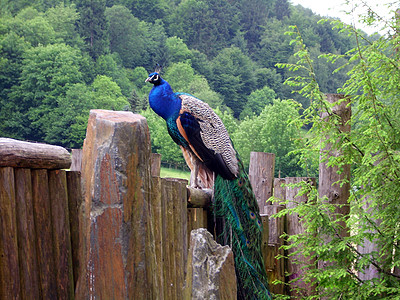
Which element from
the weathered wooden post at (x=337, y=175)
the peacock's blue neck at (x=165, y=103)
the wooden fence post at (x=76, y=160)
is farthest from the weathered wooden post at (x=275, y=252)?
the wooden fence post at (x=76, y=160)

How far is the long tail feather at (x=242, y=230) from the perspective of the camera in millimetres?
4477

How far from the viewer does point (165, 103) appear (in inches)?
201

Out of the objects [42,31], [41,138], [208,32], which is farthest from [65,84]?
[208,32]

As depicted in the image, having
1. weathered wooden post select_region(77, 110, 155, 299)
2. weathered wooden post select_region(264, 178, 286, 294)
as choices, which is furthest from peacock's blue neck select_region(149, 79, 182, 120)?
weathered wooden post select_region(77, 110, 155, 299)

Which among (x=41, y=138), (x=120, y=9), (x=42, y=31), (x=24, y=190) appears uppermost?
(x=120, y=9)

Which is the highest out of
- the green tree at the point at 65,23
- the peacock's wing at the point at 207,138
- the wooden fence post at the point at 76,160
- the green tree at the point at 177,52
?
the green tree at the point at 65,23

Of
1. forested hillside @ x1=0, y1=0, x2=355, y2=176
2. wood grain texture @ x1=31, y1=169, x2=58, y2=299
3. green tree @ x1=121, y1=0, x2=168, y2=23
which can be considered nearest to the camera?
wood grain texture @ x1=31, y1=169, x2=58, y2=299

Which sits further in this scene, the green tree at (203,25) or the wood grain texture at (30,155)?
the green tree at (203,25)

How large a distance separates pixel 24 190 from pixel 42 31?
5268cm

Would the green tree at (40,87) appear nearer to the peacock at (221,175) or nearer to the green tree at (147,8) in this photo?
the green tree at (147,8)

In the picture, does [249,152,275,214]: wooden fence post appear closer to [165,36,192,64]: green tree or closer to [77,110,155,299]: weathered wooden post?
[77,110,155,299]: weathered wooden post

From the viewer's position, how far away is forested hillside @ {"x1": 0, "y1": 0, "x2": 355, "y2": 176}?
40844mm

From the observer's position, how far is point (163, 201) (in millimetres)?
3479

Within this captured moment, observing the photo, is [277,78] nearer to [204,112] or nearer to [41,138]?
[41,138]
